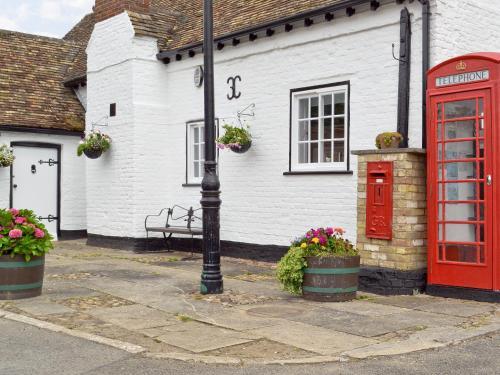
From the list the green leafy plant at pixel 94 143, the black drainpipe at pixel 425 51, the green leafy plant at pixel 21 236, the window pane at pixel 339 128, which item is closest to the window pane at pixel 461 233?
the black drainpipe at pixel 425 51

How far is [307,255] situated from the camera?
8.27m

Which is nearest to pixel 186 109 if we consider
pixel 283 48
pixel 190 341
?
pixel 283 48

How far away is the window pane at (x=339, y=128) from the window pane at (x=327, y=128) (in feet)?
0.48

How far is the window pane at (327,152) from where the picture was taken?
37.2ft

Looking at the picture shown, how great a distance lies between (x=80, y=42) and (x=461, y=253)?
49.5 feet

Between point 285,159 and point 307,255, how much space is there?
12.8 ft

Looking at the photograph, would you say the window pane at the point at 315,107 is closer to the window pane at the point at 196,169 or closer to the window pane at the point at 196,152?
the window pane at the point at 196,152

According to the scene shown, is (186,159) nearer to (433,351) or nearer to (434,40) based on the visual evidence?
(434,40)

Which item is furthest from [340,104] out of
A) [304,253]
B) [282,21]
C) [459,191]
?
[304,253]

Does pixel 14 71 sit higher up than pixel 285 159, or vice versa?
pixel 14 71

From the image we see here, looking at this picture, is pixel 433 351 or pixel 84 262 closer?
pixel 433 351

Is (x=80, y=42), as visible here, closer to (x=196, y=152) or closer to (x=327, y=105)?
(x=196, y=152)

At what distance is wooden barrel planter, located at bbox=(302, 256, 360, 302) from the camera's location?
8.20 meters

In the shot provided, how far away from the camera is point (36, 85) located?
17.2 m
